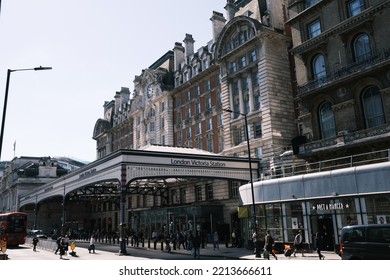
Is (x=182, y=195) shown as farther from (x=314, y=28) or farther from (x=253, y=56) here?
(x=314, y=28)

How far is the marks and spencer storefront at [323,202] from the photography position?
80.9 ft

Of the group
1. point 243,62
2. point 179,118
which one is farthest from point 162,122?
point 243,62

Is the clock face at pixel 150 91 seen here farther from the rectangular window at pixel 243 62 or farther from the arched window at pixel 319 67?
the arched window at pixel 319 67

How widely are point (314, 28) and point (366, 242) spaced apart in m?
24.7

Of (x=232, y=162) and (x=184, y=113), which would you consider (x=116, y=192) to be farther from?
(x=232, y=162)

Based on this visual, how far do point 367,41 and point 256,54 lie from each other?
48.1 ft

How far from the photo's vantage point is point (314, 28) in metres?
36.3

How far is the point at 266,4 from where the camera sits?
1843 inches

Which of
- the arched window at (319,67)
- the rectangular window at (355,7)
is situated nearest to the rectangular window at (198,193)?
the arched window at (319,67)

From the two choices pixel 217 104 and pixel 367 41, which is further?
pixel 217 104
